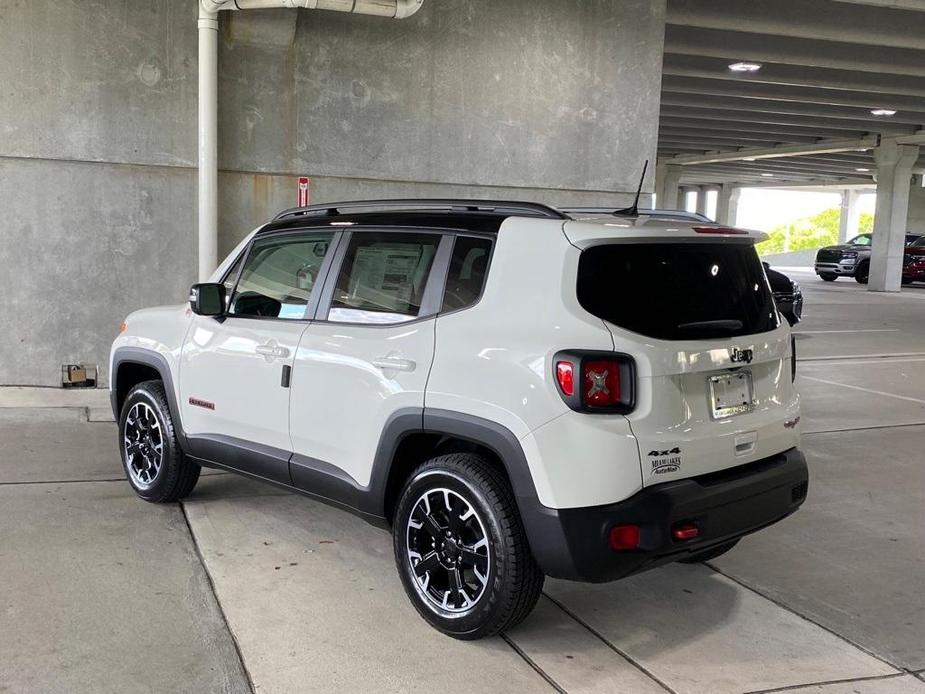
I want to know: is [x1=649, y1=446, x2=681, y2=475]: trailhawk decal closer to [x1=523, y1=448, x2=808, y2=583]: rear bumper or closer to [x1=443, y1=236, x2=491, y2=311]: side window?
[x1=523, y1=448, x2=808, y2=583]: rear bumper

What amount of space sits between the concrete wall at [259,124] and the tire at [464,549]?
5.57 meters

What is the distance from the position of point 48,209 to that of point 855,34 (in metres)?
11.9

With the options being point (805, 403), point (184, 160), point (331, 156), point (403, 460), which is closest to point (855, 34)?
point (805, 403)

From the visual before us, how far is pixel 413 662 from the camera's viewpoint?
349cm

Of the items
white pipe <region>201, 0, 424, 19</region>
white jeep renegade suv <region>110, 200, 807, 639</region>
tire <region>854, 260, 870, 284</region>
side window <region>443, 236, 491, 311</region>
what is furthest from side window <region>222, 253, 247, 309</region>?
tire <region>854, 260, 870, 284</region>

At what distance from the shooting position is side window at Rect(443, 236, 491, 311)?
3738mm

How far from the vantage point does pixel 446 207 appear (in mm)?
4090

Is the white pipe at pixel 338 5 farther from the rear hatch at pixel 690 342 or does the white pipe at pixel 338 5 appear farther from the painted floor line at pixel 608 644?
the painted floor line at pixel 608 644

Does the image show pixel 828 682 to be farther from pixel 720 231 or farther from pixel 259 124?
pixel 259 124

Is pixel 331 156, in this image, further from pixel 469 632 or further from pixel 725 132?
pixel 725 132

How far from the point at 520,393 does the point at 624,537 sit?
2.12ft

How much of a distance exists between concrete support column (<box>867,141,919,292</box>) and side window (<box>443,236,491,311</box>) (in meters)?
26.9

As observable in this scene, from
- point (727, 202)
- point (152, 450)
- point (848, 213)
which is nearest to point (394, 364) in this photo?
point (152, 450)

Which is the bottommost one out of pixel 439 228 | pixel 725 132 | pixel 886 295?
pixel 886 295
